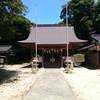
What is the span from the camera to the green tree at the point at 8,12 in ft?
37.7

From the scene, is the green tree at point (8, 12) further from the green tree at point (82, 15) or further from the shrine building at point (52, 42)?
the green tree at point (82, 15)

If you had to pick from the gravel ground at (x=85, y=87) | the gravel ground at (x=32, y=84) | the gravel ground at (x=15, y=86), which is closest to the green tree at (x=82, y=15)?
the gravel ground at (x=32, y=84)

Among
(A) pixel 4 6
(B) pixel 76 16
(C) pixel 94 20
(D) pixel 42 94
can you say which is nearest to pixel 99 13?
Result: (C) pixel 94 20

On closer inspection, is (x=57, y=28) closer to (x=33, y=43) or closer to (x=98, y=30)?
(x=33, y=43)

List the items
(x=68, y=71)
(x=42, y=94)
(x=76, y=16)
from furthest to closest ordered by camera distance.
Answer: (x=76, y=16) < (x=68, y=71) < (x=42, y=94)

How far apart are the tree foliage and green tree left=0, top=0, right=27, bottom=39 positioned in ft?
78.3

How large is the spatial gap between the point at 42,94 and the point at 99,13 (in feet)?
105

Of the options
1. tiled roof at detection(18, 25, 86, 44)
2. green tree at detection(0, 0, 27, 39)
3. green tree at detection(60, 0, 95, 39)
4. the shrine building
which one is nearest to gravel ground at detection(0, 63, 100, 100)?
green tree at detection(0, 0, 27, 39)

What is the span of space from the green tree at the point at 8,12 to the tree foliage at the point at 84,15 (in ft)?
78.3

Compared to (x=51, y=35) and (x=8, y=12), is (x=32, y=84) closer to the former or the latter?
(x=8, y=12)

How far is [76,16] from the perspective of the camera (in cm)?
3853

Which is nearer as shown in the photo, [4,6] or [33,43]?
[4,6]

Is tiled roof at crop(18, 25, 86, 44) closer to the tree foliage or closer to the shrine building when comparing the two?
the shrine building

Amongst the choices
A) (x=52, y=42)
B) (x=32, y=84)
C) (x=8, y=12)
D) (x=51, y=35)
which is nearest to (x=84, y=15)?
(x=51, y=35)
